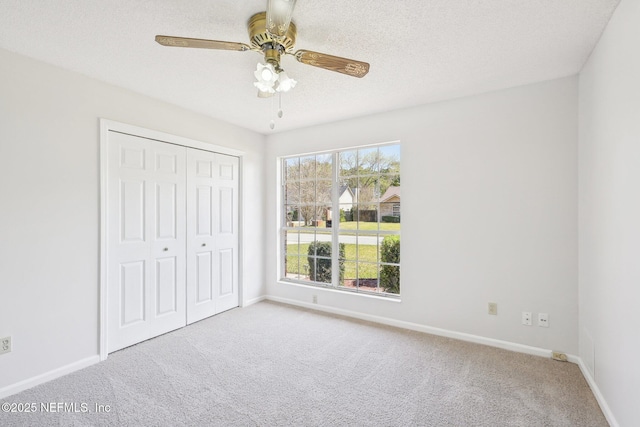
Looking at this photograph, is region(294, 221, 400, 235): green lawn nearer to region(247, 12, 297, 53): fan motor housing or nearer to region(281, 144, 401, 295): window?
region(281, 144, 401, 295): window

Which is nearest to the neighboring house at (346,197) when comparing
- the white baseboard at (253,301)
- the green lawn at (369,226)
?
the green lawn at (369,226)

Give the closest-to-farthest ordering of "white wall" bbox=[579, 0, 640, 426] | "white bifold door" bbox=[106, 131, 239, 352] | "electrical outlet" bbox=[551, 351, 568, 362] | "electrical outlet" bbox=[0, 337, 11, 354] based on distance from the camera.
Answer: "white wall" bbox=[579, 0, 640, 426] → "electrical outlet" bbox=[0, 337, 11, 354] → "electrical outlet" bbox=[551, 351, 568, 362] → "white bifold door" bbox=[106, 131, 239, 352]

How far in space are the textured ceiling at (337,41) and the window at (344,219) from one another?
98 cm

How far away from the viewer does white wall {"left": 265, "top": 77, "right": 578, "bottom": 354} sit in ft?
8.35

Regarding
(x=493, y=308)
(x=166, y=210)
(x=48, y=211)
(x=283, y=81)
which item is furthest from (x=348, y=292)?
(x=48, y=211)

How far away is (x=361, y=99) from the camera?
9.91 ft

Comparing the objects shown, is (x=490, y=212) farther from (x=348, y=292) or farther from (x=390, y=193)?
(x=348, y=292)

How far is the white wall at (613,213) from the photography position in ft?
4.99

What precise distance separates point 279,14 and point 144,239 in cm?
257

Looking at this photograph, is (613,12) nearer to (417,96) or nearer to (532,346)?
(417,96)

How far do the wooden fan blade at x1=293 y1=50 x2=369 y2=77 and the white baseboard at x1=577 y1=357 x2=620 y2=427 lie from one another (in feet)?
8.45

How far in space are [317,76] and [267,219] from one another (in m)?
2.41

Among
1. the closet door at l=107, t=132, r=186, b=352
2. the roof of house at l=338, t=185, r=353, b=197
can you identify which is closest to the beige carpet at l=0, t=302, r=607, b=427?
the closet door at l=107, t=132, r=186, b=352

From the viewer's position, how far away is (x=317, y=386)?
221 centimetres
